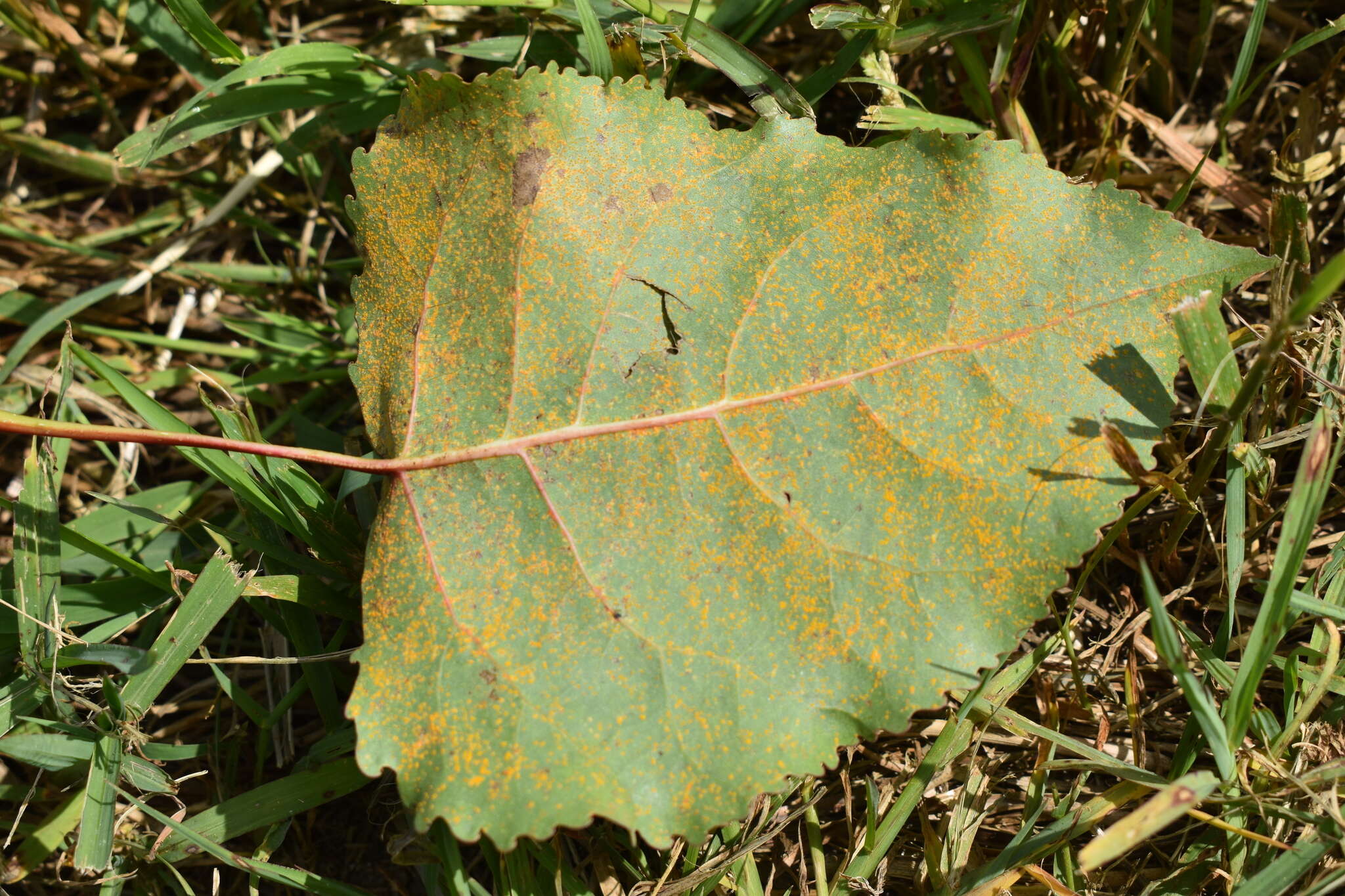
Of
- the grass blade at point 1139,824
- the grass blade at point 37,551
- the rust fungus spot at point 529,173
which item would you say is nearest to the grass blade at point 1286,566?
the grass blade at point 1139,824

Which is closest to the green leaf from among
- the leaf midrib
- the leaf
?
the leaf

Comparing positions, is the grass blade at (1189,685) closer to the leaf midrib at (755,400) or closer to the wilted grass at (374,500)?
the wilted grass at (374,500)

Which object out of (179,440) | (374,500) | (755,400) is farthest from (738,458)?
(179,440)

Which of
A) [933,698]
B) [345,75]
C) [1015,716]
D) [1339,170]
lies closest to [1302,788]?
[1015,716]

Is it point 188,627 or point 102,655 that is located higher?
point 188,627

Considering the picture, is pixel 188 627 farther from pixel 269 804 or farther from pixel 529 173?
pixel 529 173

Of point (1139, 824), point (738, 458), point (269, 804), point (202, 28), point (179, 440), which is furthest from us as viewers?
point (202, 28)

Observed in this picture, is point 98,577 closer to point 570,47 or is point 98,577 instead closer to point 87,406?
point 87,406
